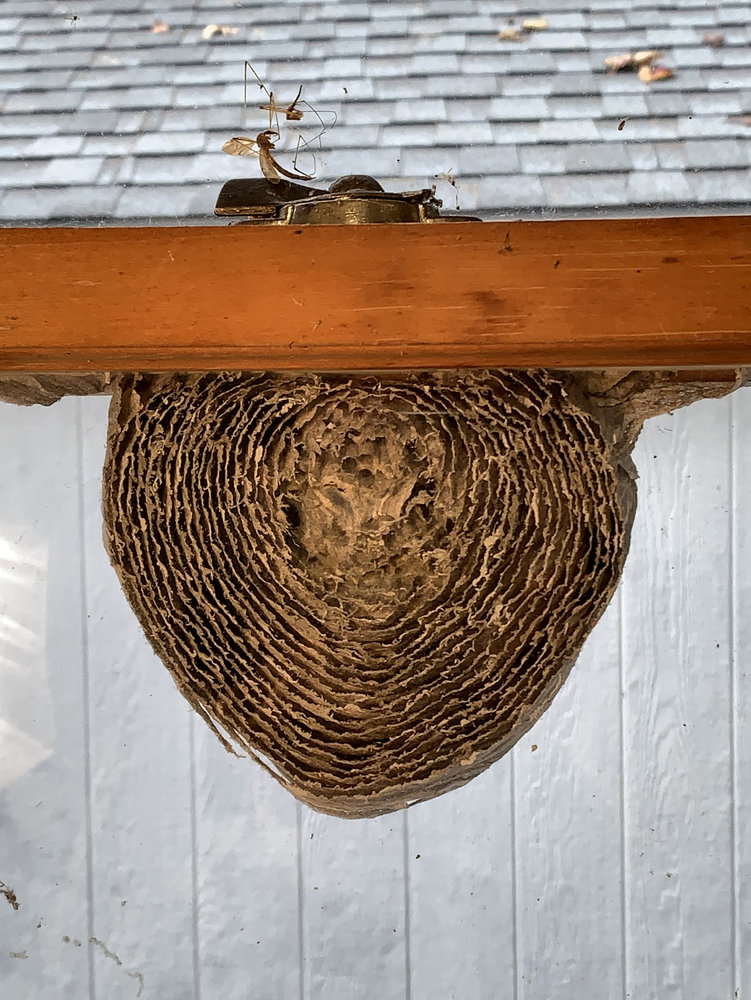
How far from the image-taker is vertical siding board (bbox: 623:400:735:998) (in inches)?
43.5

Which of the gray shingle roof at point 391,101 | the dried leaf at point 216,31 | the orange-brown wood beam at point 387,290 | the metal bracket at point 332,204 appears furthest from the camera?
the dried leaf at point 216,31

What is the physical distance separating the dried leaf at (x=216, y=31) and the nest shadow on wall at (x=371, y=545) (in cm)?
69

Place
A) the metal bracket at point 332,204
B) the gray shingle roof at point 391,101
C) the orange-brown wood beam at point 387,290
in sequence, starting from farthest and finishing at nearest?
the gray shingle roof at point 391,101 → the metal bracket at point 332,204 → the orange-brown wood beam at point 387,290

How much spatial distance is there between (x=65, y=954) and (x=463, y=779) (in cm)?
76

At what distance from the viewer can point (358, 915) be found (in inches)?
43.9

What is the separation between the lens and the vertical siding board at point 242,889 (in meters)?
1.12

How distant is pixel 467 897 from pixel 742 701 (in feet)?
1.09

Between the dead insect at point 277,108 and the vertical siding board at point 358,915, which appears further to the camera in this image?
the vertical siding board at point 358,915

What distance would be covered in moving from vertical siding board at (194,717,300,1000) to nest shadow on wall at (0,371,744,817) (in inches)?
24.0

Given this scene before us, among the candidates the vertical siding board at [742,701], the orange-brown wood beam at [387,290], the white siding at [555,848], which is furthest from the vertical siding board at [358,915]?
the orange-brown wood beam at [387,290]

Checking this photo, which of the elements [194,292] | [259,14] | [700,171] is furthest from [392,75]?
[194,292]

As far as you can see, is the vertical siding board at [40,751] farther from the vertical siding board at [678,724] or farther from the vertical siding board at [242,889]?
the vertical siding board at [678,724]

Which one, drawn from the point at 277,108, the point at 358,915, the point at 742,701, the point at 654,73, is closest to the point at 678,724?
the point at 742,701

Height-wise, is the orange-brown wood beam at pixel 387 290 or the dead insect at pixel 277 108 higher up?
the dead insect at pixel 277 108
